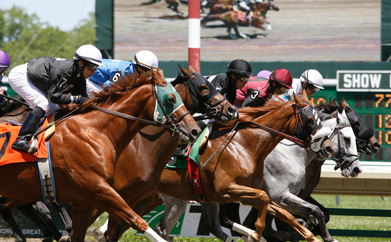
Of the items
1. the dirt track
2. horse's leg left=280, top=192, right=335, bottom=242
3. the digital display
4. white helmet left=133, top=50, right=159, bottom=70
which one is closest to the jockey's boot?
white helmet left=133, top=50, right=159, bottom=70

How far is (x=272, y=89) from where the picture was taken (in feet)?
23.4

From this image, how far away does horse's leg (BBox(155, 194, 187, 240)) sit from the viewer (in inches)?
281

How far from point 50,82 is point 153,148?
41.3 inches

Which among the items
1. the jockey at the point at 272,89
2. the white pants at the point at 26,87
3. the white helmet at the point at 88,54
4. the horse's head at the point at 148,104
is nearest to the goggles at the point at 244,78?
the jockey at the point at 272,89

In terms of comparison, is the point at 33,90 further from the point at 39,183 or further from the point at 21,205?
the point at 21,205

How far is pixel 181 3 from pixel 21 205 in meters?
8.79

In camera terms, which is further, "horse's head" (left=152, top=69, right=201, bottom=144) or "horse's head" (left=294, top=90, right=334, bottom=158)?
"horse's head" (left=294, top=90, right=334, bottom=158)

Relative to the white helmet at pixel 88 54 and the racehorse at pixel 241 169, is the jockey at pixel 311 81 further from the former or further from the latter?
the white helmet at pixel 88 54

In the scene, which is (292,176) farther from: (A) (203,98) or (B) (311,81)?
(A) (203,98)

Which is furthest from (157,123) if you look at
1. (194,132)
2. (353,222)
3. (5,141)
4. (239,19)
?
(239,19)

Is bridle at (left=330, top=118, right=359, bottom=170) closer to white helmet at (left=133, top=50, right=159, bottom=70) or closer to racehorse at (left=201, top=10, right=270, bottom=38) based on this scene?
white helmet at (left=133, top=50, right=159, bottom=70)

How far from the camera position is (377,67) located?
10.6 meters

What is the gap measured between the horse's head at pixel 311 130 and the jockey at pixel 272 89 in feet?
1.04

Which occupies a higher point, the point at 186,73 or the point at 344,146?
the point at 186,73
